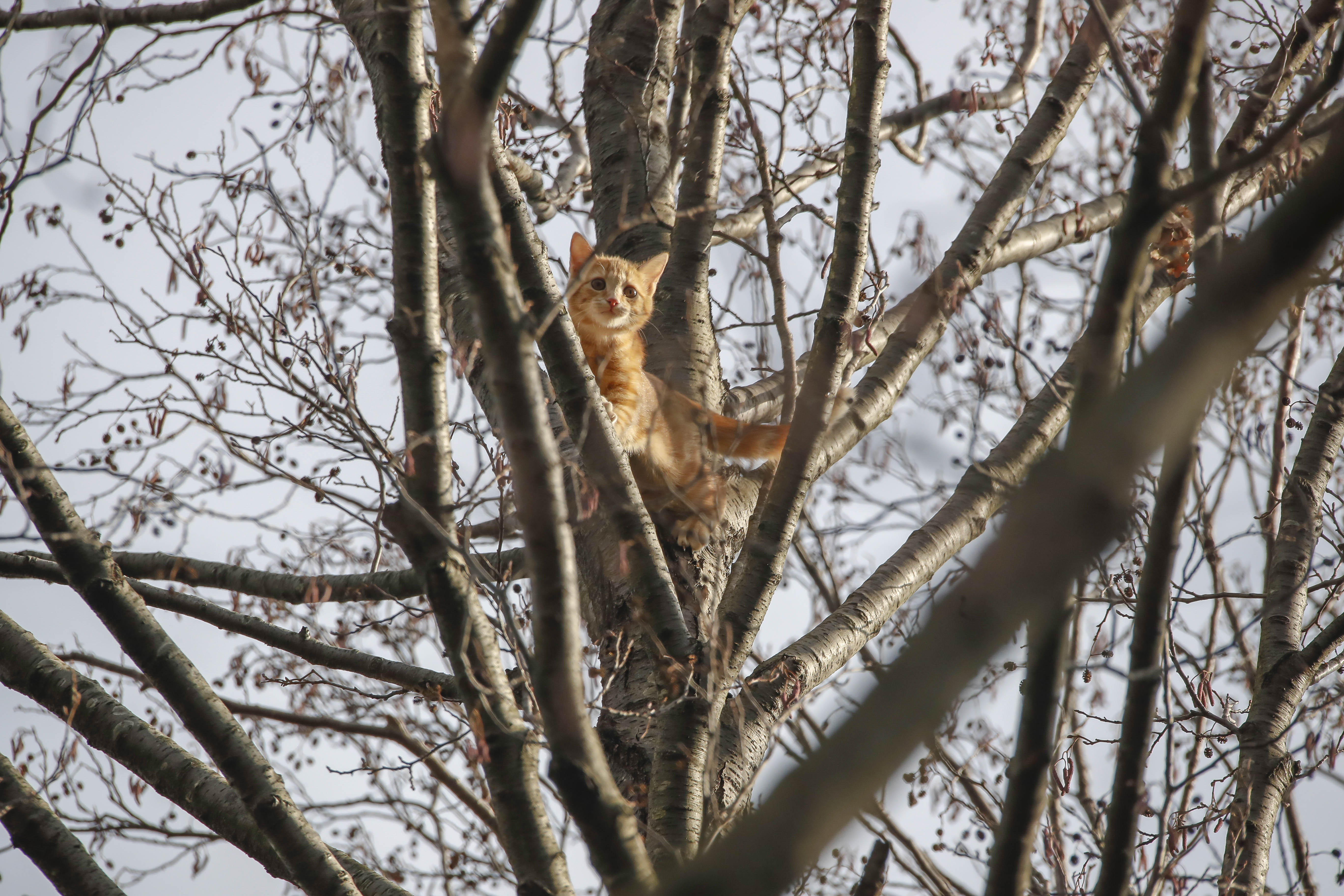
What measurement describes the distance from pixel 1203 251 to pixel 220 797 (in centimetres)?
247

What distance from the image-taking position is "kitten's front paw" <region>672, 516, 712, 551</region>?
10.8ft

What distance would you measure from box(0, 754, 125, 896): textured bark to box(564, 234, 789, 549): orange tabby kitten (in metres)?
1.67

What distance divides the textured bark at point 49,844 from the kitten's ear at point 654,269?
104 inches

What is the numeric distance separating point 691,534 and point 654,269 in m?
1.67

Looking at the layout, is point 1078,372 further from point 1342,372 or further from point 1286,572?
point 1342,372

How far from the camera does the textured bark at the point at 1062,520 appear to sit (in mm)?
983

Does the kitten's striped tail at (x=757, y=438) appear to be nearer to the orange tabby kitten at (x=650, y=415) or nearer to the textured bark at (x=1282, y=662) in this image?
the orange tabby kitten at (x=650, y=415)

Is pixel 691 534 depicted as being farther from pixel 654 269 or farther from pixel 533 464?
pixel 533 464

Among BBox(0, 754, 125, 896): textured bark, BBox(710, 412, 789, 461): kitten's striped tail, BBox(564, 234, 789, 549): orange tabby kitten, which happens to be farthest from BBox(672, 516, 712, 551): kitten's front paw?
BBox(0, 754, 125, 896): textured bark

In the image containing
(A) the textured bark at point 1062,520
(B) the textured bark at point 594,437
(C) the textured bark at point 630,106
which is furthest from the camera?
(C) the textured bark at point 630,106

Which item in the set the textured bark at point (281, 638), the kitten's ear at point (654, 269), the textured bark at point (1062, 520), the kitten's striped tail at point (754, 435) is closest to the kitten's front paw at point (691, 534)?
the kitten's striped tail at point (754, 435)

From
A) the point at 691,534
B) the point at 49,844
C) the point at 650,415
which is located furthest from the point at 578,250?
the point at 49,844

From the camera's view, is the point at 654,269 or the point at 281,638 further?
the point at 654,269

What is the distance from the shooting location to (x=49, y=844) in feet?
7.58
